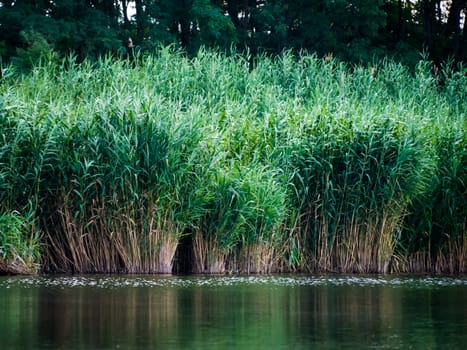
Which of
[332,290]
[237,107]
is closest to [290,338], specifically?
[332,290]

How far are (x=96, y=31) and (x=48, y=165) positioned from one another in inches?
508

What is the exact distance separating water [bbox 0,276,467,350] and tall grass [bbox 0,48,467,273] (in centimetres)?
73

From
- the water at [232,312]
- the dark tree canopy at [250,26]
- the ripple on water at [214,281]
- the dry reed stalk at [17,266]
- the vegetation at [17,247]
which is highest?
the dark tree canopy at [250,26]

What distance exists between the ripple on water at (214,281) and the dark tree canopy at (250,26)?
12542 mm

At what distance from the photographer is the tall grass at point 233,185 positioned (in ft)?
42.2

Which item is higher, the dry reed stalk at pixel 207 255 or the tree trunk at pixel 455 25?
the tree trunk at pixel 455 25

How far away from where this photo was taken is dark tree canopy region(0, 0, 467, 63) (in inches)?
989

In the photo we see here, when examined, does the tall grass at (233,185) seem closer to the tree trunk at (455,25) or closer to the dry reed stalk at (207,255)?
the dry reed stalk at (207,255)

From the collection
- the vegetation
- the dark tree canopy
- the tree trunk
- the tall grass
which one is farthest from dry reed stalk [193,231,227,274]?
the tree trunk

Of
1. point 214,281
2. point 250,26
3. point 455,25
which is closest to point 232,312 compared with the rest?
point 214,281

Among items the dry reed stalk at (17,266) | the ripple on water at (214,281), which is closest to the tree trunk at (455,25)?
the ripple on water at (214,281)

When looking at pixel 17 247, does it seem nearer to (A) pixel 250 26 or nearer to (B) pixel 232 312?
(B) pixel 232 312

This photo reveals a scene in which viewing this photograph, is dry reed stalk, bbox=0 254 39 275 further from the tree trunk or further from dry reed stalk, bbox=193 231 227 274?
the tree trunk

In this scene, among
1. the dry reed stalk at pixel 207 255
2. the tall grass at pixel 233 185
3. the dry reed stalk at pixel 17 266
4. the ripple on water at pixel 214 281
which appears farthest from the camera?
the dry reed stalk at pixel 207 255
